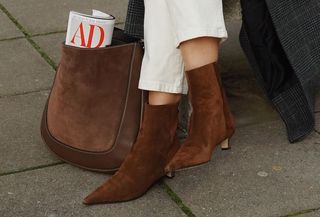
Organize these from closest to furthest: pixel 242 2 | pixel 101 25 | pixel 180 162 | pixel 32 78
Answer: pixel 180 162 < pixel 101 25 < pixel 242 2 < pixel 32 78

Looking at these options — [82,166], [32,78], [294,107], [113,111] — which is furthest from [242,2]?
[32,78]

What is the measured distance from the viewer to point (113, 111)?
3086 mm

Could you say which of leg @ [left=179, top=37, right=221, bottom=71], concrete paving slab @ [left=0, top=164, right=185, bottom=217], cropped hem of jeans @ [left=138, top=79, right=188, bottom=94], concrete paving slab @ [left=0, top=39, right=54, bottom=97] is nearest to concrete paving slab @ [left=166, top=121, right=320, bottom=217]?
concrete paving slab @ [left=0, top=164, right=185, bottom=217]

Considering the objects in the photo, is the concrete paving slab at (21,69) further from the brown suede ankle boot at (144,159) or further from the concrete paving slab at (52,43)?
the brown suede ankle boot at (144,159)

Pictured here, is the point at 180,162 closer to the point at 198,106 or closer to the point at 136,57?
the point at 198,106

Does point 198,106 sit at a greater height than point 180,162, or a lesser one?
greater

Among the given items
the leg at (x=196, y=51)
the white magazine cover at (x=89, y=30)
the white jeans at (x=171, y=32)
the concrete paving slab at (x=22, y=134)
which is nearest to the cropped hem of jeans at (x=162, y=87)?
the white jeans at (x=171, y=32)

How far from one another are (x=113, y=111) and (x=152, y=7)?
44 cm

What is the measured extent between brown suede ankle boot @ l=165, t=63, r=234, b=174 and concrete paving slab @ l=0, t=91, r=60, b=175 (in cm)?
65

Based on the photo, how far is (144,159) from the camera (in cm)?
294

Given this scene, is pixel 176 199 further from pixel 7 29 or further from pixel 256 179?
pixel 7 29

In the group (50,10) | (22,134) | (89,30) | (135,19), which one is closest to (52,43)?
(50,10)

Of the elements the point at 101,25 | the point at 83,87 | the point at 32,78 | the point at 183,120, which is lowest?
the point at 32,78

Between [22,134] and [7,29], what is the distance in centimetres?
154
